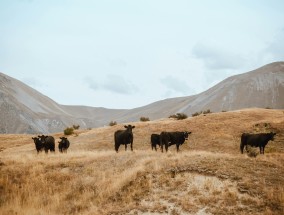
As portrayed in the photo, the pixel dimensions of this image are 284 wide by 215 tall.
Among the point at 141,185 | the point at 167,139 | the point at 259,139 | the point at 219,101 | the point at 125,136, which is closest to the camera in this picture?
the point at 141,185

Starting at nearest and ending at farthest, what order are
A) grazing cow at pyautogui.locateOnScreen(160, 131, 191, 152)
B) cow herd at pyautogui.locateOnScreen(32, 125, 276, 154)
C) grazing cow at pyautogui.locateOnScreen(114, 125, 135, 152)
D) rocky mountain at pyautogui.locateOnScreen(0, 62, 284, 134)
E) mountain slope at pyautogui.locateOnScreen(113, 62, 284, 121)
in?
cow herd at pyautogui.locateOnScreen(32, 125, 276, 154) < grazing cow at pyautogui.locateOnScreen(114, 125, 135, 152) < grazing cow at pyautogui.locateOnScreen(160, 131, 191, 152) < rocky mountain at pyautogui.locateOnScreen(0, 62, 284, 134) < mountain slope at pyautogui.locateOnScreen(113, 62, 284, 121)

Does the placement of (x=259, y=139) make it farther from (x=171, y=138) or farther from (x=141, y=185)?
(x=141, y=185)

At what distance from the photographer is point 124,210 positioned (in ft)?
49.1

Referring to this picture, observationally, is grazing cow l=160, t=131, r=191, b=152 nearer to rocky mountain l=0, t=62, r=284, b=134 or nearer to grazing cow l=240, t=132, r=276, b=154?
grazing cow l=240, t=132, r=276, b=154

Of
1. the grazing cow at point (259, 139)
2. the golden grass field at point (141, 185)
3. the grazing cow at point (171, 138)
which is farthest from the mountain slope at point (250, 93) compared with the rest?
the golden grass field at point (141, 185)

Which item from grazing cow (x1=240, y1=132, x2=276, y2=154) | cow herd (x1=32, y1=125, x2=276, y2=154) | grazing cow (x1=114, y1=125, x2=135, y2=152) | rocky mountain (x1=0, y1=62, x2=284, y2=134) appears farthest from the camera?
rocky mountain (x1=0, y1=62, x2=284, y2=134)

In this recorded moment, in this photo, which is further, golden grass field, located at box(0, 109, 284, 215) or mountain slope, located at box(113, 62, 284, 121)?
mountain slope, located at box(113, 62, 284, 121)

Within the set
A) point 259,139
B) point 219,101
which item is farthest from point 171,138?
point 219,101

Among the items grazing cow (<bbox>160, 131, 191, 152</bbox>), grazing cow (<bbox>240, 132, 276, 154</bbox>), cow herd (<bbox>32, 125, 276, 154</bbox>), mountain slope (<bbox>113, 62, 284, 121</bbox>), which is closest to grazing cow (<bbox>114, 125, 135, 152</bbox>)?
cow herd (<bbox>32, 125, 276, 154</bbox>)

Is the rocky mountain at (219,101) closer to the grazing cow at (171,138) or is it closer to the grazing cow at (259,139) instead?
the grazing cow at (171,138)

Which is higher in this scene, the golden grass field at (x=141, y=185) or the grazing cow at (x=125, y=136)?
the grazing cow at (x=125, y=136)

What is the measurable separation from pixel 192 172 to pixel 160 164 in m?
1.97

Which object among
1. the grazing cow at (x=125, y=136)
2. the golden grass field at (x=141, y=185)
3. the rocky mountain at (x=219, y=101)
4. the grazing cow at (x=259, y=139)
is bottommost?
the golden grass field at (x=141, y=185)

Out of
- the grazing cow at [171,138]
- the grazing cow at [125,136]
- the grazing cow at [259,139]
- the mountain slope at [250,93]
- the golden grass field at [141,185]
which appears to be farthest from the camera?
the mountain slope at [250,93]
